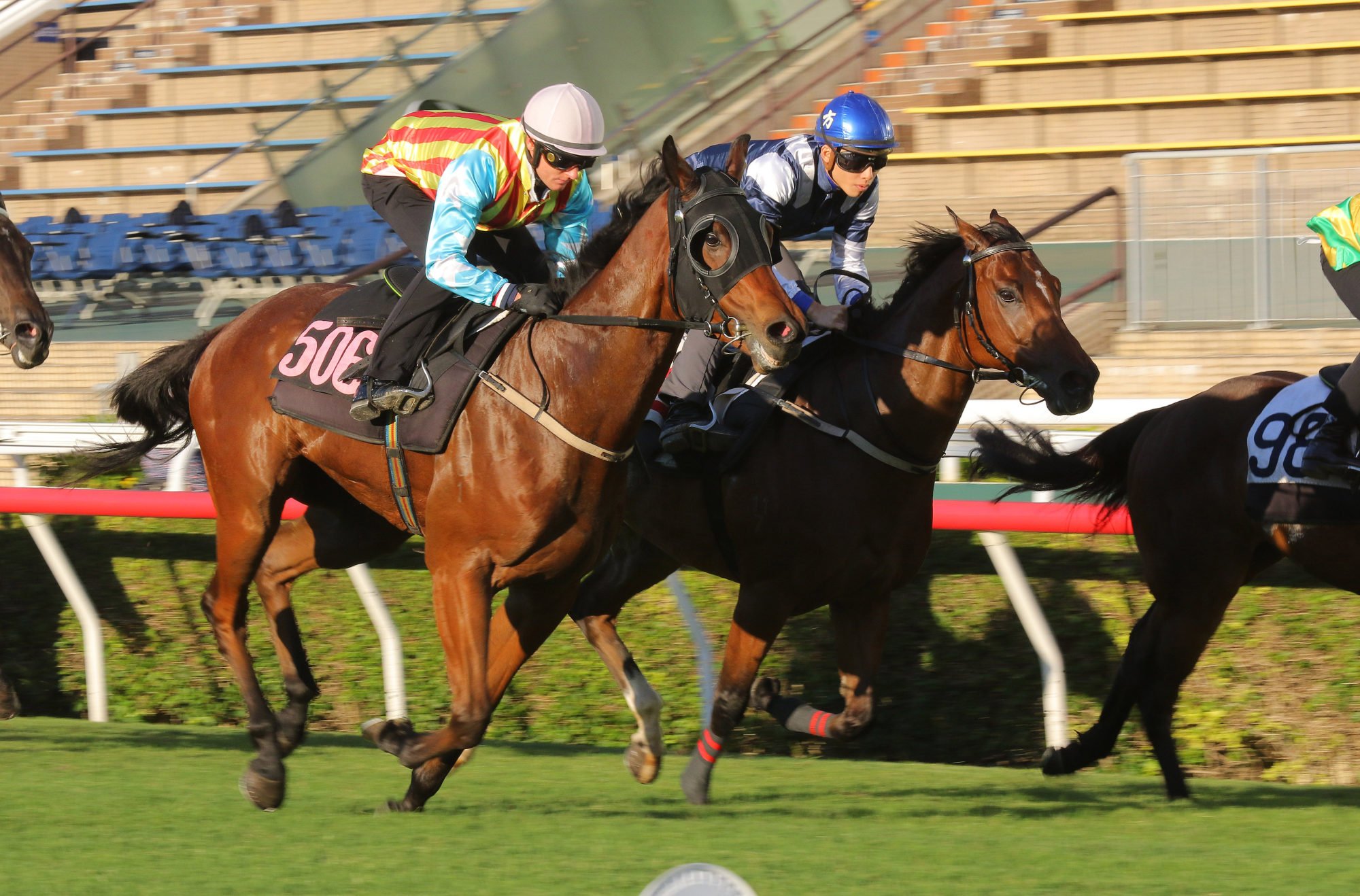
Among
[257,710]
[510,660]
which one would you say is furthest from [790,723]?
[257,710]

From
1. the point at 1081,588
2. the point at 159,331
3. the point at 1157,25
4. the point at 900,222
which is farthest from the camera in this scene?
the point at 1157,25

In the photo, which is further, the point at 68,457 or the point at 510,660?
the point at 68,457

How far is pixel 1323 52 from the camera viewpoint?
10633mm

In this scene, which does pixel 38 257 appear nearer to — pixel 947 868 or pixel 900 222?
pixel 900 222

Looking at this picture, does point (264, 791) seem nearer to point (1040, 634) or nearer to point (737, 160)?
point (737, 160)

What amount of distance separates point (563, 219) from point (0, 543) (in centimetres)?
328

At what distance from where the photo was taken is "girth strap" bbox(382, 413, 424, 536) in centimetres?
408

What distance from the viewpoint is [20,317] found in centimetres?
481

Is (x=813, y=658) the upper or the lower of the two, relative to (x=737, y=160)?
lower

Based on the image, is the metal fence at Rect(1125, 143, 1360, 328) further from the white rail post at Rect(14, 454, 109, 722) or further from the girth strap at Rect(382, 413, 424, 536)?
the white rail post at Rect(14, 454, 109, 722)

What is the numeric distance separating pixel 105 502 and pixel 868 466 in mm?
2933

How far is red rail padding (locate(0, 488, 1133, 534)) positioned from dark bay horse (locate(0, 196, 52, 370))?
2.99 ft

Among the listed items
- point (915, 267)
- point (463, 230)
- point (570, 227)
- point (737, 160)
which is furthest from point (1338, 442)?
point (463, 230)

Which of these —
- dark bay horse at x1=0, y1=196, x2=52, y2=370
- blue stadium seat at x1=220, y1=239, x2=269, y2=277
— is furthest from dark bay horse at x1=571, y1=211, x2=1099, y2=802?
blue stadium seat at x1=220, y1=239, x2=269, y2=277
